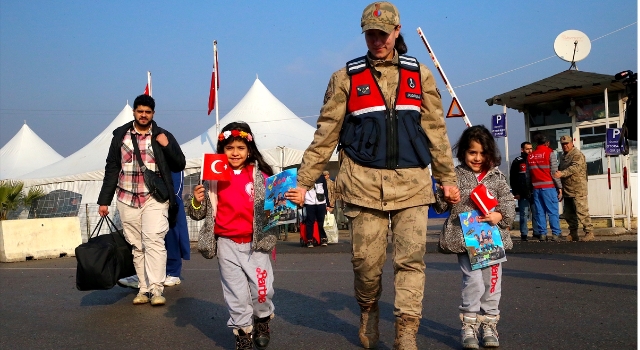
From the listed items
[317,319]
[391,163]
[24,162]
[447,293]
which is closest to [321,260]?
[447,293]

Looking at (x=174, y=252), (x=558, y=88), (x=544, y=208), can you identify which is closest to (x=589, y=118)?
(x=558, y=88)

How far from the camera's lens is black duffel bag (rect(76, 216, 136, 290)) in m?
6.73

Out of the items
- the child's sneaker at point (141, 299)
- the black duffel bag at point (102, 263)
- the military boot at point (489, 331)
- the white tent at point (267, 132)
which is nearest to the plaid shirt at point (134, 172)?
the black duffel bag at point (102, 263)

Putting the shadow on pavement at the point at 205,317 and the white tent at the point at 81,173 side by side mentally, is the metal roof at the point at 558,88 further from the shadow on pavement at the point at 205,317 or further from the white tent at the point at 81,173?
the shadow on pavement at the point at 205,317

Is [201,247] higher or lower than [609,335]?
higher

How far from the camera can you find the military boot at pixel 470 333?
4.54 m

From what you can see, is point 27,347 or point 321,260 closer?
point 27,347

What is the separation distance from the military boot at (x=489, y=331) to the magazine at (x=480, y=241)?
33 centimetres

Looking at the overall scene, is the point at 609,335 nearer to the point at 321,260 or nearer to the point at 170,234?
the point at 170,234

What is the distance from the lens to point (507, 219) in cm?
491

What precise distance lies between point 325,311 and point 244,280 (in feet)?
5.00

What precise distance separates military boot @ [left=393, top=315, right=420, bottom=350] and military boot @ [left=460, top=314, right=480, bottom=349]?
1.51 ft

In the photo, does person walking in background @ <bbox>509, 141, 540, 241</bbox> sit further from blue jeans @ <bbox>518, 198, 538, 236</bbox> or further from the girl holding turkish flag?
the girl holding turkish flag

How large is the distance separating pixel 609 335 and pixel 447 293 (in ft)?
7.22
